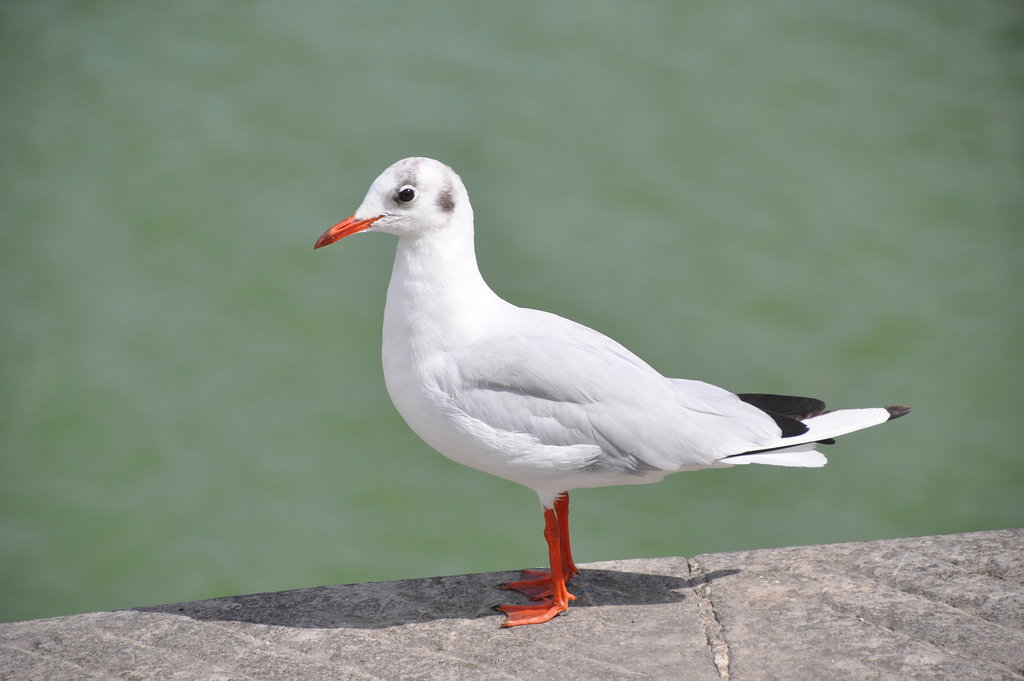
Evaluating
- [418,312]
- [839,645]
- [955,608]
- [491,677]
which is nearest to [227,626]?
[491,677]

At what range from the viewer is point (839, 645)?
307cm

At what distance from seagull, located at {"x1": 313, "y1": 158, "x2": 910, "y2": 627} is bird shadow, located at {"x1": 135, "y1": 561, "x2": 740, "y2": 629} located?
172 millimetres

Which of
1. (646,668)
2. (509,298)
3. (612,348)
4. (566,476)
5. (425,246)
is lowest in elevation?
(646,668)

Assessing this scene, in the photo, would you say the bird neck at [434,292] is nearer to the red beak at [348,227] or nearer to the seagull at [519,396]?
the seagull at [519,396]

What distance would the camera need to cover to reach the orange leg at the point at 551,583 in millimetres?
3322

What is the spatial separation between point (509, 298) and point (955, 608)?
388 cm

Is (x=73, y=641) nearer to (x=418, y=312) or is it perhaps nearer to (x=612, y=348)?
(x=418, y=312)

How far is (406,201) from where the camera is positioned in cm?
316

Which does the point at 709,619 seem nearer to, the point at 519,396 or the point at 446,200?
the point at 519,396

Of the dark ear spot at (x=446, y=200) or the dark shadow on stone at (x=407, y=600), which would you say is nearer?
the dark ear spot at (x=446, y=200)

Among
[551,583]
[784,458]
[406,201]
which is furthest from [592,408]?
[406,201]

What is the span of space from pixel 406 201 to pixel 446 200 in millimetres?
132

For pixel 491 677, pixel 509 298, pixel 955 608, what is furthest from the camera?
pixel 509 298

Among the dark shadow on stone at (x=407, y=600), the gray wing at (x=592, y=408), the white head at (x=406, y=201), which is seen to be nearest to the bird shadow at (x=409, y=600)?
the dark shadow on stone at (x=407, y=600)
